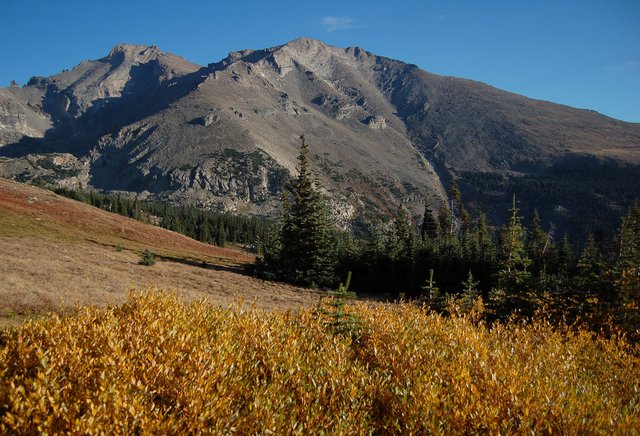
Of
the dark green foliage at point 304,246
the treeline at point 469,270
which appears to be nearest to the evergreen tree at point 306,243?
the dark green foliage at point 304,246

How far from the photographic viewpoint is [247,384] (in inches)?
201

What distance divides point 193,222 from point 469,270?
451 ft

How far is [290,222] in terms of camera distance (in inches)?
1626

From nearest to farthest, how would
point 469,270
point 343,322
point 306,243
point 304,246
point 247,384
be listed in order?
point 247,384
point 343,322
point 469,270
point 306,243
point 304,246

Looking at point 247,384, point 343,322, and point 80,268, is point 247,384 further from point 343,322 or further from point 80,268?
point 80,268

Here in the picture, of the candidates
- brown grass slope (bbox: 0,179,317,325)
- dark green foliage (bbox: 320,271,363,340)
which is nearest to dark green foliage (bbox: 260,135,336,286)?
brown grass slope (bbox: 0,179,317,325)

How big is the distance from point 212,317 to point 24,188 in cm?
6874

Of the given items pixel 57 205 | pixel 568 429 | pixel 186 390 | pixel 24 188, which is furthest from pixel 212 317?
pixel 24 188

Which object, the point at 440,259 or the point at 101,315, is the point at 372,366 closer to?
the point at 101,315

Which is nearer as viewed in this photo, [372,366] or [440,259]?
[372,366]

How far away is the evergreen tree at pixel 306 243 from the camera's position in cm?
3962

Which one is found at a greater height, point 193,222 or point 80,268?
point 193,222

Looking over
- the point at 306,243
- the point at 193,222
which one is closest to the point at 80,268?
the point at 306,243

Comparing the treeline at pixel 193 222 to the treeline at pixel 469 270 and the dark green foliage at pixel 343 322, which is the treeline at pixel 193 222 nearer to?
the treeline at pixel 469 270
